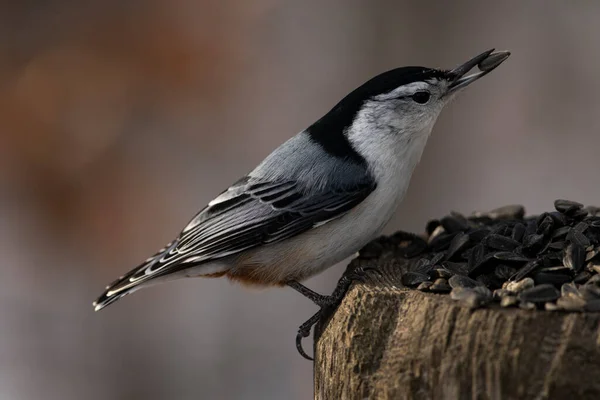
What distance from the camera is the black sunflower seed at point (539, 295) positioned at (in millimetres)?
1518

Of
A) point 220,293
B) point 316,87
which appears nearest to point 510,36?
point 316,87

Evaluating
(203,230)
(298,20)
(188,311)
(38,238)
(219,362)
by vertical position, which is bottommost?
(219,362)

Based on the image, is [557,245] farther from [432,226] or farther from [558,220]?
[432,226]

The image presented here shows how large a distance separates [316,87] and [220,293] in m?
1.35

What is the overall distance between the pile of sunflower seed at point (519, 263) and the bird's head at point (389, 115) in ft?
1.12

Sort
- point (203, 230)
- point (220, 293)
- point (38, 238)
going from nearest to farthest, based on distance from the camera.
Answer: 1. point (203, 230)
2. point (38, 238)
3. point (220, 293)

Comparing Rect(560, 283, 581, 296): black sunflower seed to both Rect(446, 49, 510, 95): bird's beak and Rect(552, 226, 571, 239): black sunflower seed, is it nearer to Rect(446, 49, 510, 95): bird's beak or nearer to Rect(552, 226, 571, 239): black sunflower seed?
Rect(552, 226, 571, 239): black sunflower seed

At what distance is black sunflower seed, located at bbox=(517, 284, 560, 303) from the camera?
1.52 meters

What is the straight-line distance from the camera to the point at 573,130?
4.23 m

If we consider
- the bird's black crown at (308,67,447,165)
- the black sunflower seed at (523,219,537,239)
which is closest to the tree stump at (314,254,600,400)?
the black sunflower seed at (523,219,537,239)

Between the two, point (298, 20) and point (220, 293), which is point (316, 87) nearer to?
point (298, 20)

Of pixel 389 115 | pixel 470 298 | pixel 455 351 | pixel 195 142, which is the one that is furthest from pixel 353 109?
pixel 195 142

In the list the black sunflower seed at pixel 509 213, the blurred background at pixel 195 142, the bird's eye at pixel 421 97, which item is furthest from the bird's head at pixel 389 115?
the blurred background at pixel 195 142

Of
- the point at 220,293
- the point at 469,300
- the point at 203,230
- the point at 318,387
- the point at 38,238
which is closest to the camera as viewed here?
the point at 469,300
